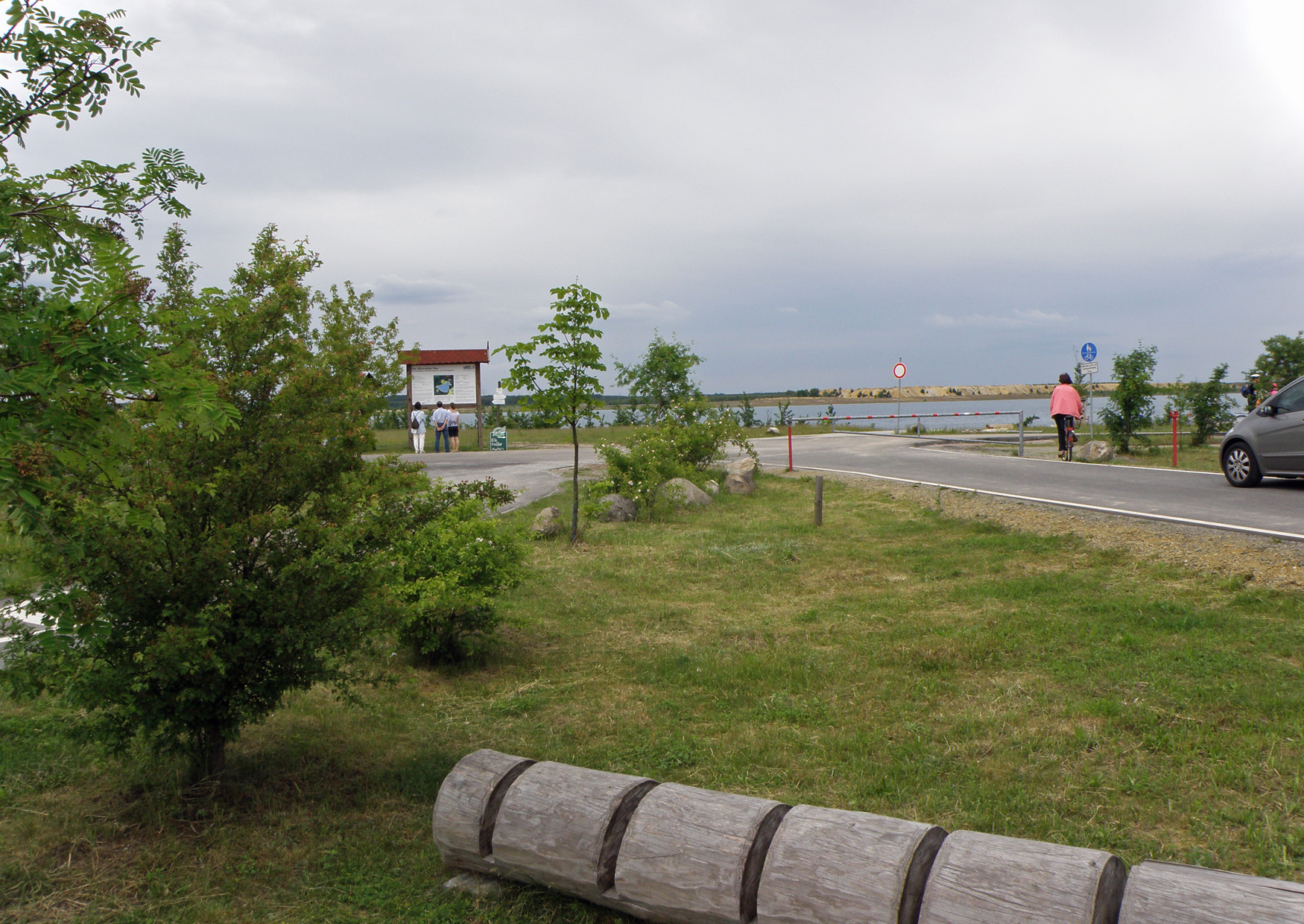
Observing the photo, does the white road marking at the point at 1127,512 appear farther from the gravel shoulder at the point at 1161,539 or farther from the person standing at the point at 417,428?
the person standing at the point at 417,428

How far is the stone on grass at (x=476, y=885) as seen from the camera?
11.6ft

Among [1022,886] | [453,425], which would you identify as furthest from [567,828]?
[453,425]

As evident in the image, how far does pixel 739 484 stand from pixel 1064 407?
8457 millimetres

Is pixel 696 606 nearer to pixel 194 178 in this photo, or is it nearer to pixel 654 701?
pixel 654 701

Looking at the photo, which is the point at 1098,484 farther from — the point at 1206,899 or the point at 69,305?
the point at 69,305

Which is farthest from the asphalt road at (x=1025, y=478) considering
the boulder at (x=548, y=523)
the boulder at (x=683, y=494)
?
the boulder at (x=683, y=494)

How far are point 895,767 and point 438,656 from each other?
140 inches

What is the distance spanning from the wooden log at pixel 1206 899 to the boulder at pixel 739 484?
14046mm

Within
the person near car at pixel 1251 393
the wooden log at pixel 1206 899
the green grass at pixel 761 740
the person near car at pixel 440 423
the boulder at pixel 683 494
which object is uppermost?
the person near car at pixel 1251 393

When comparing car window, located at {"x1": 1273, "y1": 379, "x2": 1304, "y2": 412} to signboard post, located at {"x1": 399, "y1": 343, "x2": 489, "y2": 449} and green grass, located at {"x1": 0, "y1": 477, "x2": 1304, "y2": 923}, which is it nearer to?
green grass, located at {"x1": 0, "y1": 477, "x2": 1304, "y2": 923}

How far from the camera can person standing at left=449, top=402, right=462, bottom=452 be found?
2925 cm

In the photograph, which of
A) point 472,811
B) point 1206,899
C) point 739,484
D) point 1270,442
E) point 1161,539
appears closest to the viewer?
point 1206,899

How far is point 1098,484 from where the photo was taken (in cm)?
1405

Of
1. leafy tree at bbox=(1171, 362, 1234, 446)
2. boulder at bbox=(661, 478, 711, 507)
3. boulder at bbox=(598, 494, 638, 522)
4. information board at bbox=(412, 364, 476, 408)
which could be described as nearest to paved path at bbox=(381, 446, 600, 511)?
boulder at bbox=(598, 494, 638, 522)
